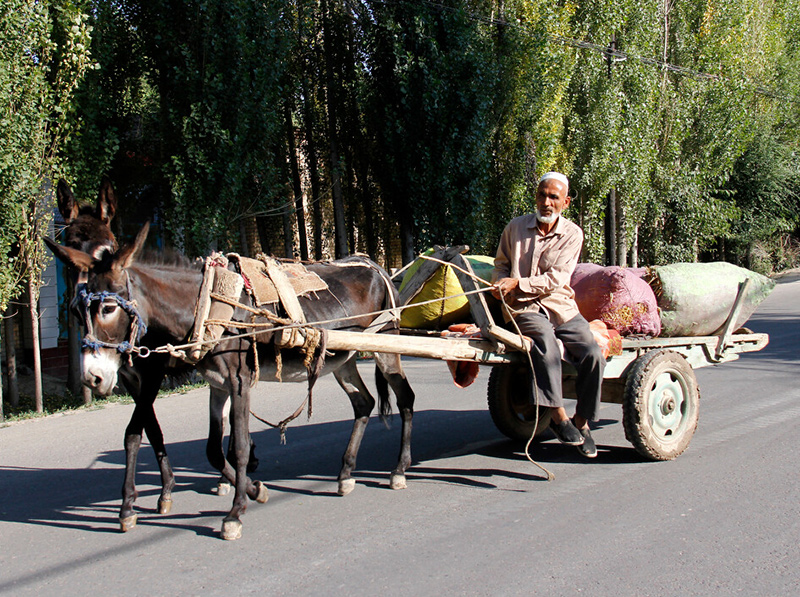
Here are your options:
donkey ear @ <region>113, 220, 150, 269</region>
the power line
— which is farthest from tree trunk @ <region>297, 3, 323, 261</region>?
donkey ear @ <region>113, 220, 150, 269</region>

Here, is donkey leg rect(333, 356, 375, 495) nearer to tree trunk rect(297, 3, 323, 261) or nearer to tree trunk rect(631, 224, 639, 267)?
tree trunk rect(297, 3, 323, 261)

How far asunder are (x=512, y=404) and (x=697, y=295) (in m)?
1.78

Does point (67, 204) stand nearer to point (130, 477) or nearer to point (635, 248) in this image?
point (130, 477)

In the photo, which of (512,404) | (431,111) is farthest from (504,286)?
(431,111)

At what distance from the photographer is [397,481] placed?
5129 millimetres

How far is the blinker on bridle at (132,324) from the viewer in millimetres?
3904

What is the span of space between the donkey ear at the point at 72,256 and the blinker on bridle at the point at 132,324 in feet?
0.37

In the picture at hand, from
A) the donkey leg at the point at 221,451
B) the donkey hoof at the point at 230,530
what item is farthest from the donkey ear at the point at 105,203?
the donkey hoof at the point at 230,530

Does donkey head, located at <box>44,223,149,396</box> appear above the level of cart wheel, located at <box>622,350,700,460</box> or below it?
above

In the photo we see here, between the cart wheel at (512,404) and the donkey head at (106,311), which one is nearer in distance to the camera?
the donkey head at (106,311)

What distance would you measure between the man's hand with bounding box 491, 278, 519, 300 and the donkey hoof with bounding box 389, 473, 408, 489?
1.48 metres

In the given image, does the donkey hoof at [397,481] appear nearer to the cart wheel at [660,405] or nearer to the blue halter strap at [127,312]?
the cart wheel at [660,405]

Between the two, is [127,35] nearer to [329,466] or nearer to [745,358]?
[329,466]

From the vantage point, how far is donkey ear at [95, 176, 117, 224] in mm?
4172
